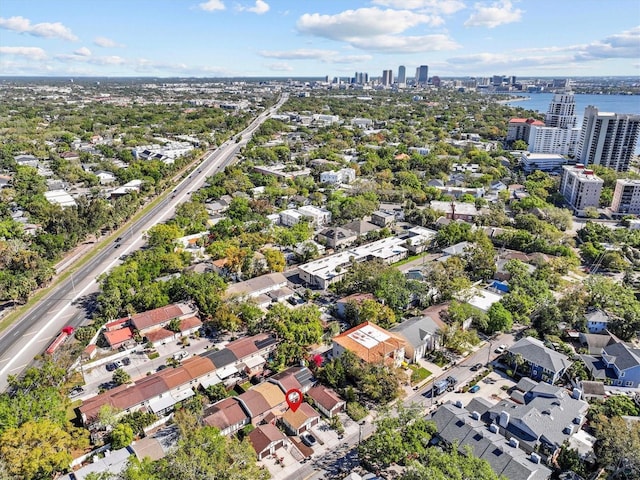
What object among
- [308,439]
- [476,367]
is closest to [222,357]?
[308,439]

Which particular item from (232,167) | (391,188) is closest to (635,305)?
(391,188)

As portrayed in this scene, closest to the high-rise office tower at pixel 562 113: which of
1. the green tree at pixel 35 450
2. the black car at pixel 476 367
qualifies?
the black car at pixel 476 367

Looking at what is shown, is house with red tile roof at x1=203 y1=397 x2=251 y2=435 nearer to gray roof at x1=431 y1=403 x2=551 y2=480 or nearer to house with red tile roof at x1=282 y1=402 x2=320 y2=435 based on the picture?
house with red tile roof at x1=282 y1=402 x2=320 y2=435

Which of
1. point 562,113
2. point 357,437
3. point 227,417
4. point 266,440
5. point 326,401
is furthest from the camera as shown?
point 562,113

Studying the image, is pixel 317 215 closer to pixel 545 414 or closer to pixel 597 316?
pixel 597 316

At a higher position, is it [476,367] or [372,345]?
[372,345]

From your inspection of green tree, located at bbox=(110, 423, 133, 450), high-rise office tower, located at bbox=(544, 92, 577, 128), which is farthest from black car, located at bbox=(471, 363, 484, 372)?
high-rise office tower, located at bbox=(544, 92, 577, 128)
